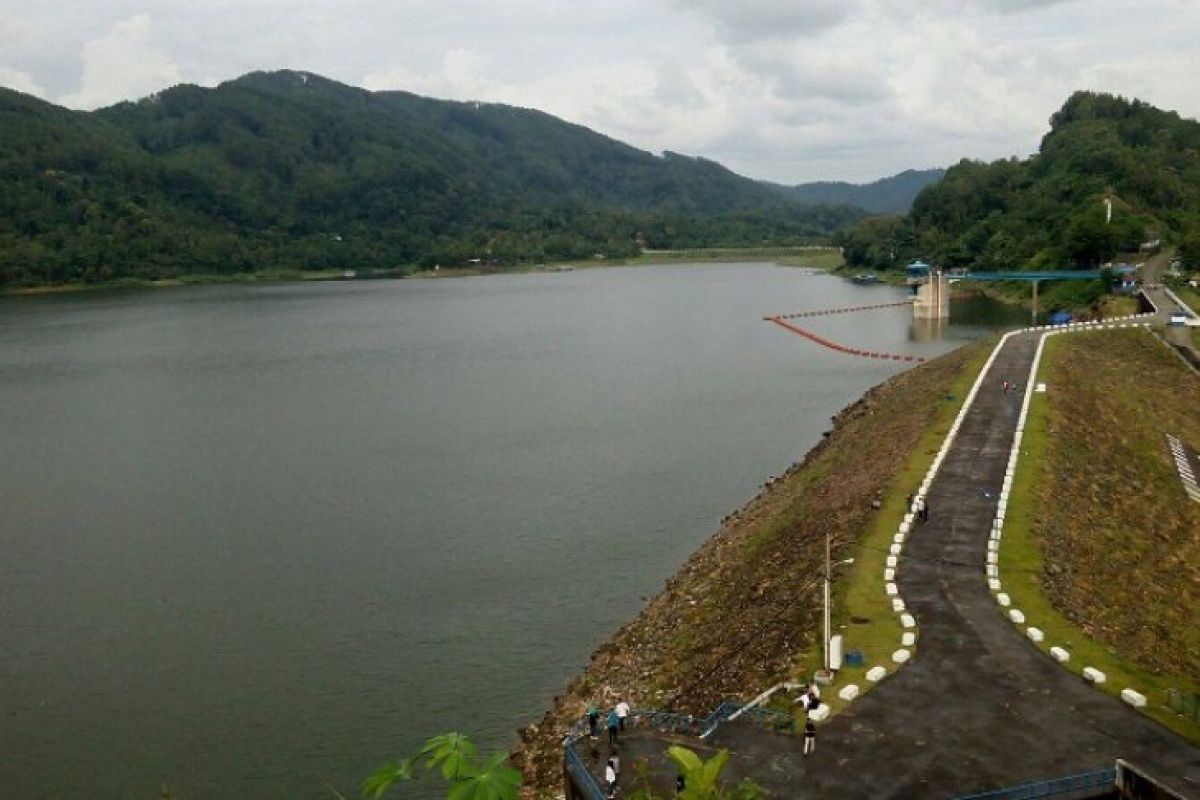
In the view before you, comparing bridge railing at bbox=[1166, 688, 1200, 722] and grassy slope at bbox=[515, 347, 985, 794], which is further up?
bridge railing at bbox=[1166, 688, 1200, 722]

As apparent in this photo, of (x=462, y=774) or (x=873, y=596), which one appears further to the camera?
(x=873, y=596)

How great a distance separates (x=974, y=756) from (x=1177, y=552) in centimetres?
2840

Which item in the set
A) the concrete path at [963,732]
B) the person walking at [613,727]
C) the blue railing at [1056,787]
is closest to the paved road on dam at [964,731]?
the concrete path at [963,732]

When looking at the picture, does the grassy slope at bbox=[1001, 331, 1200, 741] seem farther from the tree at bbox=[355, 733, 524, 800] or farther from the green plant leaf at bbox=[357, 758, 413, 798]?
the green plant leaf at bbox=[357, 758, 413, 798]

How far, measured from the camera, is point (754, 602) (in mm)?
39531

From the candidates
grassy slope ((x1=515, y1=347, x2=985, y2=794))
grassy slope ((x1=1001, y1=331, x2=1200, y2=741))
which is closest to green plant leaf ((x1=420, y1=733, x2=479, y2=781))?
grassy slope ((x1=515, y1=347, x2=985, y2=794))

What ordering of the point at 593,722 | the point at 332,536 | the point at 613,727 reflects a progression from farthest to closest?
1. the point at 332,536
2. the point at 593,722
3. the point at 613,727

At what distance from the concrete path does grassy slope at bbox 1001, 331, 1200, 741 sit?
125 cm

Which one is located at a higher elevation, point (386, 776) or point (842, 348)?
point (386, 776)

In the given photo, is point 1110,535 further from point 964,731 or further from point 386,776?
point 386,776

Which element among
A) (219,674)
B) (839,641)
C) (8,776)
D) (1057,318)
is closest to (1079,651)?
(839,641)

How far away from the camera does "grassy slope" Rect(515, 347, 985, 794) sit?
31.9m

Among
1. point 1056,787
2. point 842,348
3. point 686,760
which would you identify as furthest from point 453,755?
point 842,348

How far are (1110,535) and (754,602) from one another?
1815 centimetres
